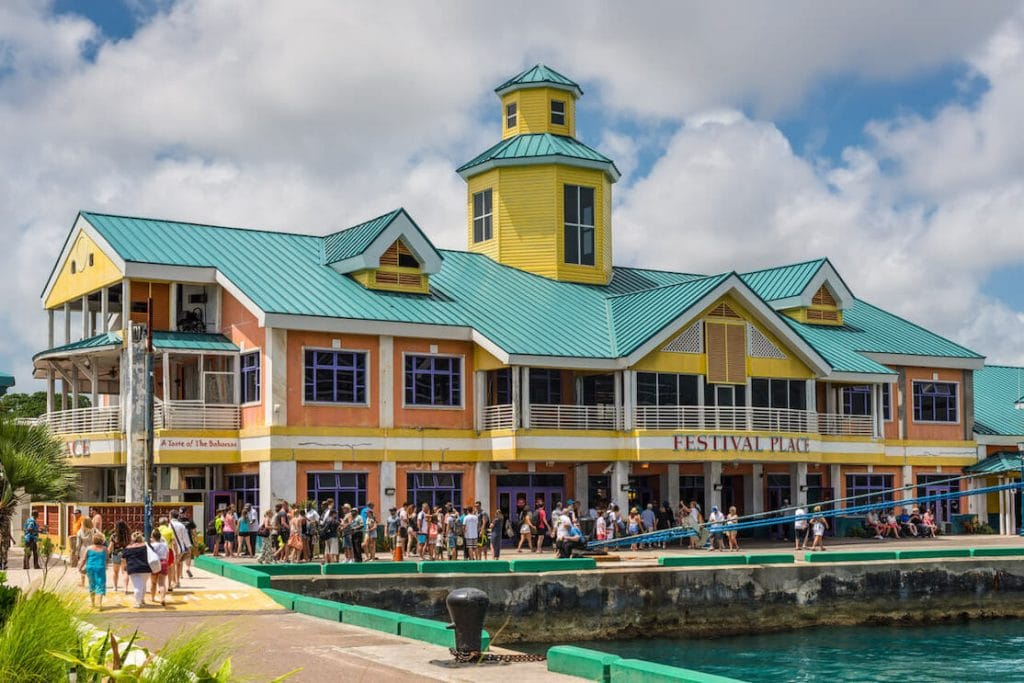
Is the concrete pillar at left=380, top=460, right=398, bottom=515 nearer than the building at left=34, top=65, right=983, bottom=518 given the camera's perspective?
No

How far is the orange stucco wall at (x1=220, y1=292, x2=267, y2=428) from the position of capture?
1667 inches

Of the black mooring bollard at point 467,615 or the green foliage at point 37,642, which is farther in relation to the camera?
the black mooring bollard at point 467,615

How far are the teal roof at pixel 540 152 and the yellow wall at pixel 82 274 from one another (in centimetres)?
1598

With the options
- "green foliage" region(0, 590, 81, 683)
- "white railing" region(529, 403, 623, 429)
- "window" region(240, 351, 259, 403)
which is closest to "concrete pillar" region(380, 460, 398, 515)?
"window" region(240, 351, 259, 403)

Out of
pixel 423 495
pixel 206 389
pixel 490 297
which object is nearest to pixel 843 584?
pixel 423 495

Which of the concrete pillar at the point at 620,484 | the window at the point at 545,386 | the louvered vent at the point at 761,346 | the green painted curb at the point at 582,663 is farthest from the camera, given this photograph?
the louvered vent at the point at 761,346

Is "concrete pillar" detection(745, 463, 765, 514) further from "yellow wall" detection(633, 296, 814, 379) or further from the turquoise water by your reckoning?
the turquoise water

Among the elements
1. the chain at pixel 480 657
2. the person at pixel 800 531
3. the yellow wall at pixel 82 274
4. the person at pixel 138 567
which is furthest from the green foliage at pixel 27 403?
the chain at pixel 480 657

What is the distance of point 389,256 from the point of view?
46.7m

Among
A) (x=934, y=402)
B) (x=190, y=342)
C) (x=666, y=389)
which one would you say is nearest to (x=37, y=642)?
(x=190, y=342)

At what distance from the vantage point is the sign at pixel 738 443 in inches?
1823

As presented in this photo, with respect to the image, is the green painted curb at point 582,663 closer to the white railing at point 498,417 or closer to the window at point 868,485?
the white railing at point 498,417

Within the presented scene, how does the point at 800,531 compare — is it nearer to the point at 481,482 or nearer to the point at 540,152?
the point at 481,482

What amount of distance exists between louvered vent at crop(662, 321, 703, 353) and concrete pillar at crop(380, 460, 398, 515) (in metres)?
10.5
